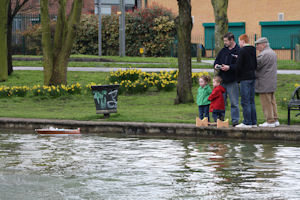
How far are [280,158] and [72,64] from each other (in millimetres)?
22007

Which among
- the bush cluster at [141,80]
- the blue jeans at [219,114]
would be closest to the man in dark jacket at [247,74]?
the blue jeans at [219,114]

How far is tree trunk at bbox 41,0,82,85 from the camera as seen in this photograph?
23266mm

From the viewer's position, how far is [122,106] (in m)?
19.3

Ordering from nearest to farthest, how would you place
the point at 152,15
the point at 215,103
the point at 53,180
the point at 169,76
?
the point at 53,180 < the point at 215,103 < the point at 169,76 < the point at 152,15

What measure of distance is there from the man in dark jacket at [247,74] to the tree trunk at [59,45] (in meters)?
10.9

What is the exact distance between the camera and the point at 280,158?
35.1ft

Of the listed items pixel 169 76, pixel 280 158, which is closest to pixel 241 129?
pixel 280 158

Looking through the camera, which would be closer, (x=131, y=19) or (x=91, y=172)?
(x=91, y=172)

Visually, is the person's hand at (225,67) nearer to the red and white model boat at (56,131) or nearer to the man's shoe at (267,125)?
the man's shoe at (267,125)

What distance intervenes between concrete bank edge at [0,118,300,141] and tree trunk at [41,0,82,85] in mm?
7928

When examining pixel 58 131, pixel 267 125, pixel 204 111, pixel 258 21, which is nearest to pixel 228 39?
pixel 204 111

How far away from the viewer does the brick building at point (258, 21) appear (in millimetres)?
47875

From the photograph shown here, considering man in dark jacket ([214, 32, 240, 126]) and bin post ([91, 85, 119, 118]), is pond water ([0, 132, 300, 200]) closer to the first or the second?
man in dark jacket ([214, 32, 240, 126])

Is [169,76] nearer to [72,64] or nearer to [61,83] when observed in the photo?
[61,83]
